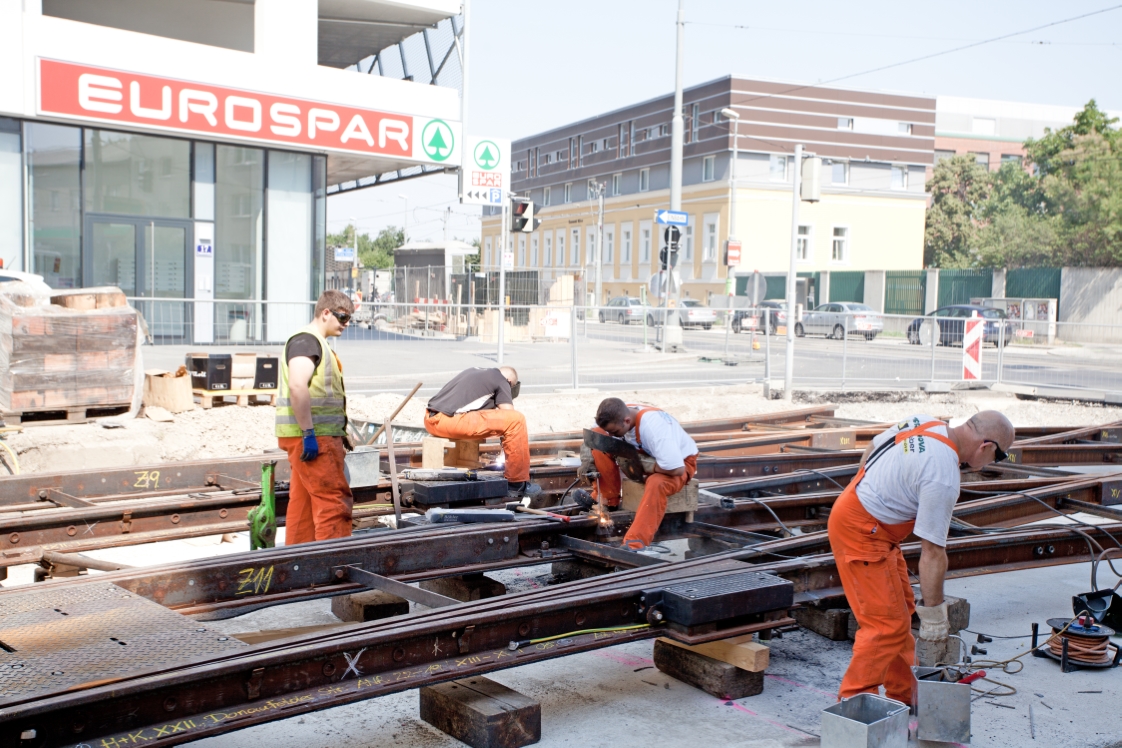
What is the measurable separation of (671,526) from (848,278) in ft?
150

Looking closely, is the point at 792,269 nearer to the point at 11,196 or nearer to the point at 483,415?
the point at 483,415

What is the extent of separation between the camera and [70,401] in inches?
433

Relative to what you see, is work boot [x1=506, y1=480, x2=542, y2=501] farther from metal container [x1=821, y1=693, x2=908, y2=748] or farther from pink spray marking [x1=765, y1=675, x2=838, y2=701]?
metal container [x1=821, y1=693, x2=908, y2=748]

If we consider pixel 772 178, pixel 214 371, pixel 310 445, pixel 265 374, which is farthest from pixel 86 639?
pixel 772 178

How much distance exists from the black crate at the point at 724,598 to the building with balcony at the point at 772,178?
46.5 metres

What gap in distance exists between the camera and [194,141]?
19.9 meters

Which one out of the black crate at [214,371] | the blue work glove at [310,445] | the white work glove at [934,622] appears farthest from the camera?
the black crate at [214,371]

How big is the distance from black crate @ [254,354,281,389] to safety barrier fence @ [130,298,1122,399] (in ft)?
6.82

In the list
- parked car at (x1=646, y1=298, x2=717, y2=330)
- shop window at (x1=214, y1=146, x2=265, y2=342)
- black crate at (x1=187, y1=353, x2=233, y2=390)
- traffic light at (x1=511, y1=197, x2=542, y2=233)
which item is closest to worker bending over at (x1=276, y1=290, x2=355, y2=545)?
black crate at (x1=187, y1=353, x2=233, y2=390)

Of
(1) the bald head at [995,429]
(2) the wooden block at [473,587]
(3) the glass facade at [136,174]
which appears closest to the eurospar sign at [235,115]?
(3) the glass facade at [136,174]

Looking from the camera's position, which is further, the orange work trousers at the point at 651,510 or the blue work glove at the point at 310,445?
the orange work trousers at the point at 651,510

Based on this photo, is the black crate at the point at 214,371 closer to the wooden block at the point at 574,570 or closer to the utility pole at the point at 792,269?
the wooden block at the point at 574,570

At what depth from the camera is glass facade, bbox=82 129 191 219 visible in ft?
62.4

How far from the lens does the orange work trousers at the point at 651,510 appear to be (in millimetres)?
6391
